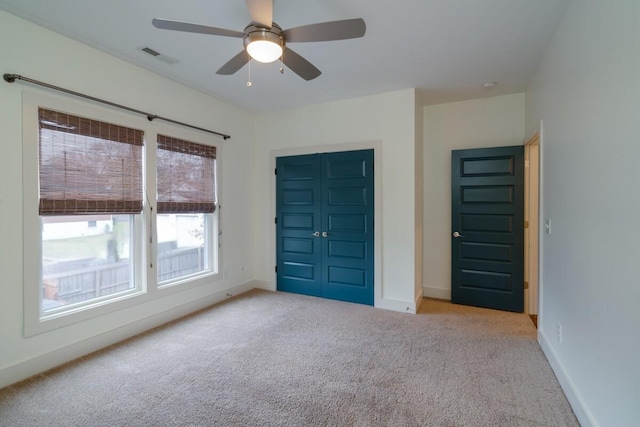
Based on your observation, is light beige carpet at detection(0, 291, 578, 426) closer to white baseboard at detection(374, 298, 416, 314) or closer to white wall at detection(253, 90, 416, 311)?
white baseboard at detection(374, 298, 416, 314)

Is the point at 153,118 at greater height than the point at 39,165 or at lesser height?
greater

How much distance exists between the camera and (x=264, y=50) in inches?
76.5

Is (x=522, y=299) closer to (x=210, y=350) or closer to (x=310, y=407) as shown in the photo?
(x=310, y=407)

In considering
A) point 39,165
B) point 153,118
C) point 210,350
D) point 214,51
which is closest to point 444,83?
point 214,51

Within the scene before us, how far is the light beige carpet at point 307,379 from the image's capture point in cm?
188

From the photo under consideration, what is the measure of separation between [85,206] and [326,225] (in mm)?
2707

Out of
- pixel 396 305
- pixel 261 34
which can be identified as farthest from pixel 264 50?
pixel 396 305

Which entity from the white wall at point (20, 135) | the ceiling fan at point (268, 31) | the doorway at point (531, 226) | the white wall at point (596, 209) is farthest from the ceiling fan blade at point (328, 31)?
the doorway at point (531, 226)

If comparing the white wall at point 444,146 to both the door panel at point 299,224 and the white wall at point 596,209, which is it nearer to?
the white wall at point 596,209

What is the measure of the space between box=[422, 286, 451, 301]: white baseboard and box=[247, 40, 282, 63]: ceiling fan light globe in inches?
146

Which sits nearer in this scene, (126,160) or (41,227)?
(41,227)

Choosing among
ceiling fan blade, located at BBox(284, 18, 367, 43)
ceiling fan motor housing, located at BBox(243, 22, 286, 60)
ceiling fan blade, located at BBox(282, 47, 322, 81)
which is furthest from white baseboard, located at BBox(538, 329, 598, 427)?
ceiling fan motor housing, located at BBox(243, 22, 286, 60)

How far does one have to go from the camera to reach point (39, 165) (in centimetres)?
241

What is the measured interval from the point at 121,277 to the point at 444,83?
4.19 m
